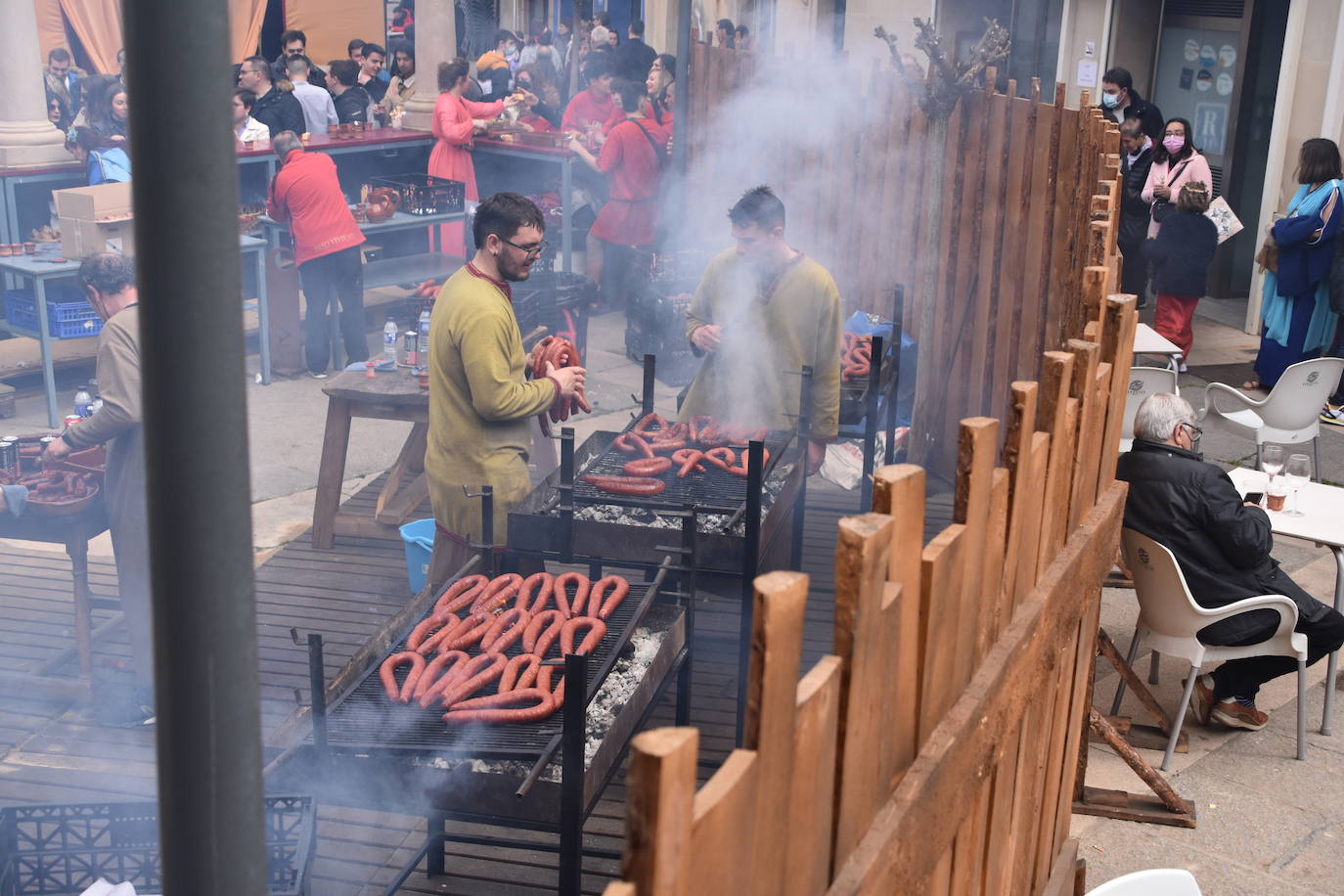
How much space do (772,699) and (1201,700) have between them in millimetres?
5097

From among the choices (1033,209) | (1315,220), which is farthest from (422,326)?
(1315,220)

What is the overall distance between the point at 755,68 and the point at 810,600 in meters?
5.86

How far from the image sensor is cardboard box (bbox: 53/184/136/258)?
9492mm

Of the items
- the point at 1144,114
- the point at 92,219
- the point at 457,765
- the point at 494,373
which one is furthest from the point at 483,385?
the point at 1144,114

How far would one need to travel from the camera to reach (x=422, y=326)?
8289 mm

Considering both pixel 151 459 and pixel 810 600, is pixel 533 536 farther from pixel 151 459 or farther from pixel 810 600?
pixel 151 459

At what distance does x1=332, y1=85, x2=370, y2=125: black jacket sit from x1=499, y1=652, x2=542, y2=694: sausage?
41.5ft

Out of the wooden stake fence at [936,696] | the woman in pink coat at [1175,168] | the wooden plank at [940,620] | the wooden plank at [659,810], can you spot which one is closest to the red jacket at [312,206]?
the woman in pink coat at [1175,168]

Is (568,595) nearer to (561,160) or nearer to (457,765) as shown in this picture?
(457,765)

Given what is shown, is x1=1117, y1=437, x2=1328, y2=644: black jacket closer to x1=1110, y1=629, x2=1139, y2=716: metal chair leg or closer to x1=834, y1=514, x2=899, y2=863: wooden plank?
x1=1110, y1=629, x2=1139, y2=716: metal chair leg

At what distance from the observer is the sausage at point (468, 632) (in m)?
4.49

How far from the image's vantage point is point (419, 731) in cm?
398

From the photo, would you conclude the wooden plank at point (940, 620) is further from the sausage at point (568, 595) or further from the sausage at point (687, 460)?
the sausage at point (687, 460)

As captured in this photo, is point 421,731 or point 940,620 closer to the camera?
point 940,620
